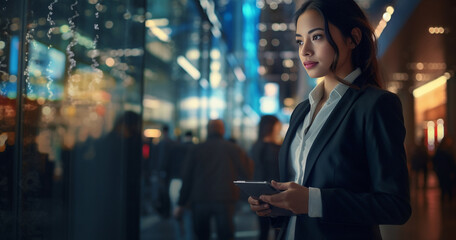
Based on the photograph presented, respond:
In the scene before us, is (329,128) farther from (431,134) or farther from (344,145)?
(431,134)

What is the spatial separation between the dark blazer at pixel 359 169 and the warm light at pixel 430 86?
66.7ft

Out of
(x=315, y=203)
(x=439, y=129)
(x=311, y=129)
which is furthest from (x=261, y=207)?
(x=439, y=129)

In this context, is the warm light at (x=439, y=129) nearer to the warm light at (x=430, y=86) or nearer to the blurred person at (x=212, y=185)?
the warm light at (x=430, y=86)

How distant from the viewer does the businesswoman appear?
4.99 feet

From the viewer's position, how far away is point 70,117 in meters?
3.32

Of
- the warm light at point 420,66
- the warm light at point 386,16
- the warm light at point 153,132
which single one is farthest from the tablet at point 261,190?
the warm light at point 420,66

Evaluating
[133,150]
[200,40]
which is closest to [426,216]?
[200,40]

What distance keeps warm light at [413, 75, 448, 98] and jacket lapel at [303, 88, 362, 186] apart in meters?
20.3

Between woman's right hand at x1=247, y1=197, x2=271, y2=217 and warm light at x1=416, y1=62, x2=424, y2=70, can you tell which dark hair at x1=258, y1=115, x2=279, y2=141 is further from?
warm light at x1=416, y1=62, x2=424, y2=70

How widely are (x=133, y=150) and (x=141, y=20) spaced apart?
1105 millimetres

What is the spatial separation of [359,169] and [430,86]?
24819 mm

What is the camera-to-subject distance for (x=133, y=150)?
435cm

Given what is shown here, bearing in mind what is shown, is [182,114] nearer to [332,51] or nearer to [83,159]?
[83,159]

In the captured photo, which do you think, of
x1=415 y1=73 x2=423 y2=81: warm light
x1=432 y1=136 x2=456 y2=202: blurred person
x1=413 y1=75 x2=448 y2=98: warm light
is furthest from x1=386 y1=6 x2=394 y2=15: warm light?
x1=413 y1=75 x2=448 y2=98: warm light
